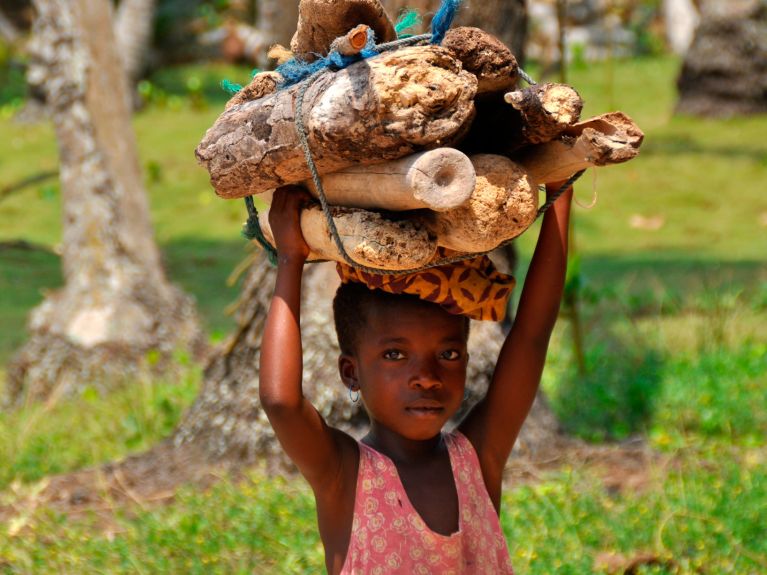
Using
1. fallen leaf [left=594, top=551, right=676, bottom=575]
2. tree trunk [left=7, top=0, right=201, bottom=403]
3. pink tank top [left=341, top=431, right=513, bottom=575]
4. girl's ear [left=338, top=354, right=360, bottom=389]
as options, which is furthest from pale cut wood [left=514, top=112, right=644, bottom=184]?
tree trunk [left=7, top=0, right=201, bottom=403]

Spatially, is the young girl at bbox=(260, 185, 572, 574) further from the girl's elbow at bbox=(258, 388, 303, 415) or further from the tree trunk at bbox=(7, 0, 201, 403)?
the tree trunk at bbox=(7, 0, 201, 403)

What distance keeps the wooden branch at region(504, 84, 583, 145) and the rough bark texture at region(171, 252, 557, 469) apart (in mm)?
2091

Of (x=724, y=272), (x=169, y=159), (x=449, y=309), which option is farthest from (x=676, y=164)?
(x=449, y=309)

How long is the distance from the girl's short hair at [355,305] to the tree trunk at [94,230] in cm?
364

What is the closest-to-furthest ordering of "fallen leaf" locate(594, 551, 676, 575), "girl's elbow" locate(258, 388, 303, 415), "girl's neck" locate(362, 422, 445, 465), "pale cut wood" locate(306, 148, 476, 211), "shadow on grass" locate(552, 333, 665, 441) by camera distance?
1. "pale cut wood" locate(306, 148, 476, 211)
2. "girl's elbow" locate(258, 388, 303, 415)
3. "girl's neck" locate(362, 422, 445, 465)
4. "fallen leaf" locate(594, 551, 676, 575)
5. "shadow on grass" locate(552, 333, 665, 441)

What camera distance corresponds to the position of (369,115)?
2.04m

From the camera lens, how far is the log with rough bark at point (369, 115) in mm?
2025

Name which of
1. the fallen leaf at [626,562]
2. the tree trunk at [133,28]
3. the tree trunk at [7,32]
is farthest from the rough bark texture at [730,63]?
the fallen leaf at [626,562]

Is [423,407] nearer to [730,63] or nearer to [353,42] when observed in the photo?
[353,42]

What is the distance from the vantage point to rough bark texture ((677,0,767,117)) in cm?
1184

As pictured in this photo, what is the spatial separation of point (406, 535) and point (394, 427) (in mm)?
228

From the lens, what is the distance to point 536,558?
3.49 meters

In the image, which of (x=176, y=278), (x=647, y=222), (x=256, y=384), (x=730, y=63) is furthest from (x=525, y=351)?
(x=730, y=63)

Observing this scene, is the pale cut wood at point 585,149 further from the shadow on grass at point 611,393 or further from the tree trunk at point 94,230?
the tree trunk at point 94,230
